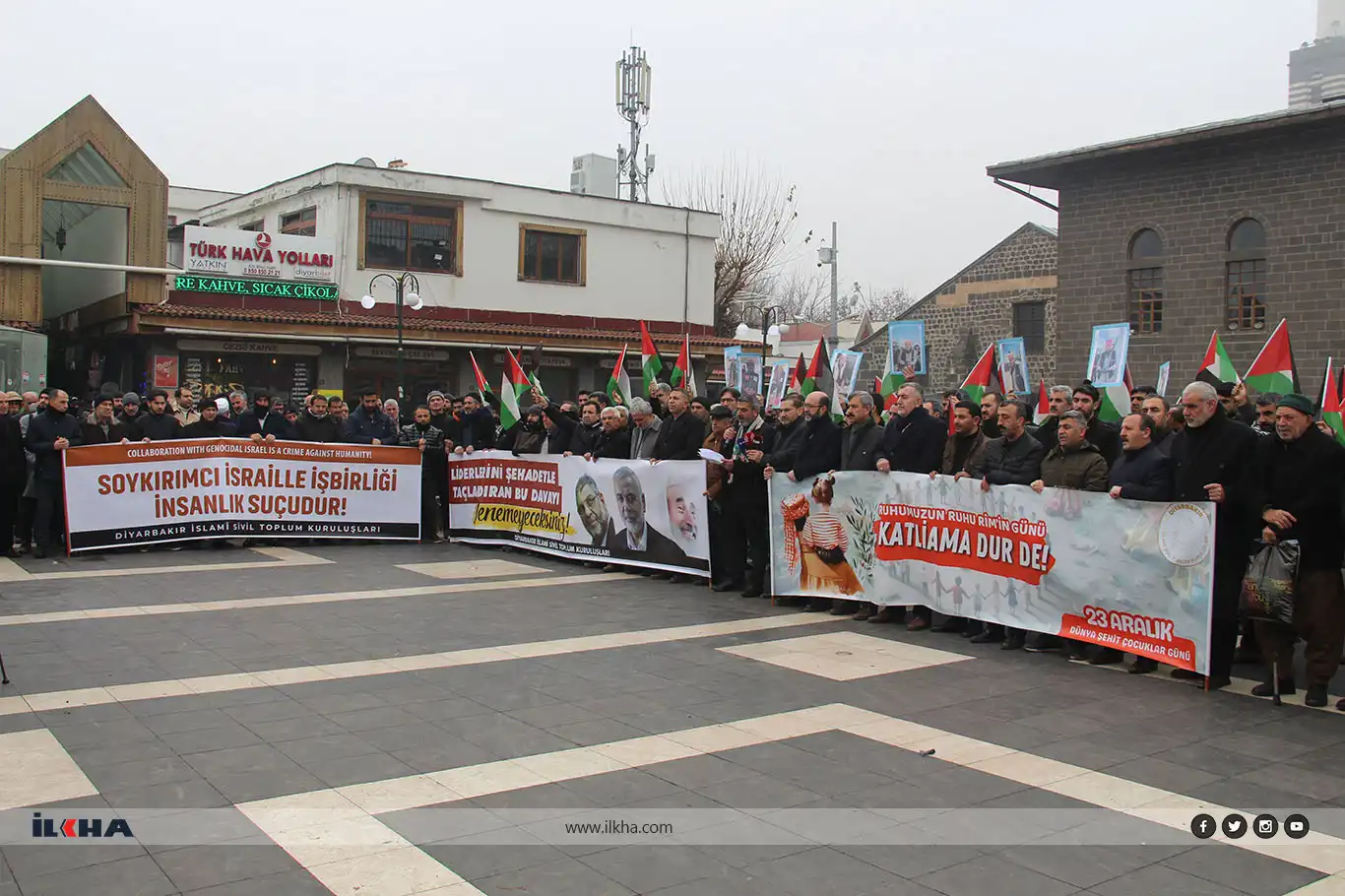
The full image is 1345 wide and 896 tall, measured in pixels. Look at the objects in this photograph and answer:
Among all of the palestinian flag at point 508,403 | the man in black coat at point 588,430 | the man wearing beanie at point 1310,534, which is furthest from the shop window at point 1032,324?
the man wearing beanie at point 1310,534

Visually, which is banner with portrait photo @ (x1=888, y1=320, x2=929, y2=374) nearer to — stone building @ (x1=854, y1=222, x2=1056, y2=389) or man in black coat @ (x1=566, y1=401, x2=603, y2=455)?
man in black coat @ (x1=566, y1=401, x2=603, y2=455)

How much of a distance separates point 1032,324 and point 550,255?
618 inches

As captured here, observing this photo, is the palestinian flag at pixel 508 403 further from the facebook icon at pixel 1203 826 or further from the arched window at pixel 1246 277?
the arched window at pixel 1246 277

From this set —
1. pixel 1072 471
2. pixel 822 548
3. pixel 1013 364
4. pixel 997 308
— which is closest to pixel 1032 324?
pixel 997 308

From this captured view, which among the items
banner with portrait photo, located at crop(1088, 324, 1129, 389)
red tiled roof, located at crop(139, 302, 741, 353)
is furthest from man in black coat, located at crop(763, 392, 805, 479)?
red tiled roof, located at crop(139, 302, 741, 353)

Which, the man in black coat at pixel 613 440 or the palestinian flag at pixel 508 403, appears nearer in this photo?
the man in black coat at pixel 613 440

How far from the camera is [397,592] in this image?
11.3 metres

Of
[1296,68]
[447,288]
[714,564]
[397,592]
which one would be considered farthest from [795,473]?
[1296,68]

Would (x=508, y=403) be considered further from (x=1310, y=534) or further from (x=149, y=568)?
(x=1310, y=534)

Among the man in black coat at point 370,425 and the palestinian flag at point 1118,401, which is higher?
the palestinian flag at point 1118,401

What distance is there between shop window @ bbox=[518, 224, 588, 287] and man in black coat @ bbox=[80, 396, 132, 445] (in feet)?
60.7

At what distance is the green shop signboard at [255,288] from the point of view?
87.7ft

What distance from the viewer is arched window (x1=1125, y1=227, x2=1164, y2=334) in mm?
26547

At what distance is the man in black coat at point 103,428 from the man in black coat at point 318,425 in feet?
6.81
